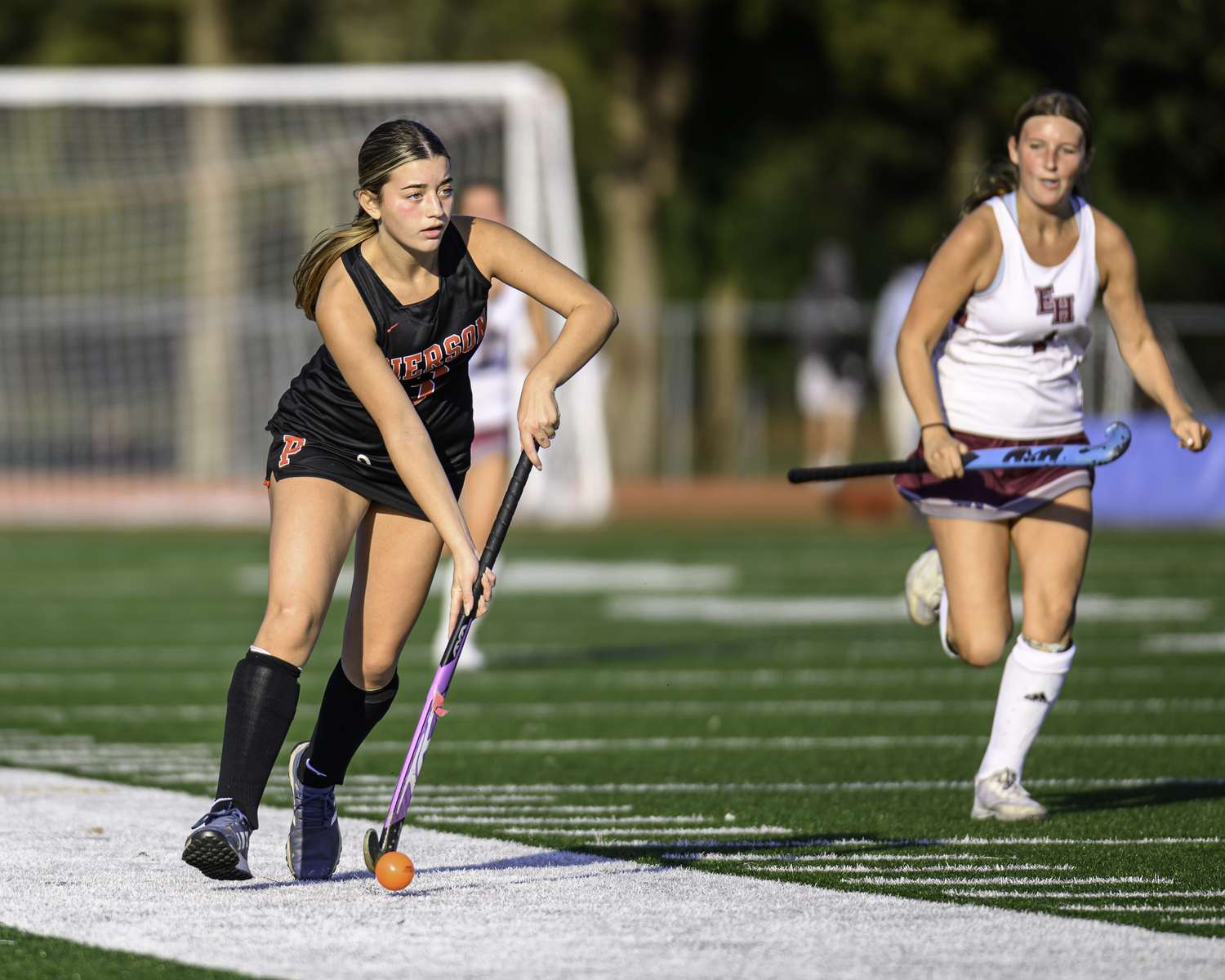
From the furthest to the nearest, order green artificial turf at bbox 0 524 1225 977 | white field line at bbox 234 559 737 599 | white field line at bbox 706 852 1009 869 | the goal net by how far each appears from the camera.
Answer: the goal net < white field line at bbox 234 559 737 599 < green artificial turf at bbox 0 524 1225 977 < white field line at bbox 706 852 1009 869

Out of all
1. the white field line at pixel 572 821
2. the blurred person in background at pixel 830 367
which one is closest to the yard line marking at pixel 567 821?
the white field line at pixel 572 821

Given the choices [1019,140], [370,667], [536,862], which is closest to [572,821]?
[536,862]

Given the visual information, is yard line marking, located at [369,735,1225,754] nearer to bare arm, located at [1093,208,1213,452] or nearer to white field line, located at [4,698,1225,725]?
white field line, located at [4,698,1225,725]

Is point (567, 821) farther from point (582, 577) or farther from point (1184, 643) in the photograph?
point (582, 577)

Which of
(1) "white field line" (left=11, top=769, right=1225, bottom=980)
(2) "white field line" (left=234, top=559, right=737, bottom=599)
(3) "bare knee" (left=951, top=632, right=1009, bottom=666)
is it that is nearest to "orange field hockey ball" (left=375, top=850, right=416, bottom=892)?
(1) "white field line" (left=11, top=769, right=1225, bottom=980)

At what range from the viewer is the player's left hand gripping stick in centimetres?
481

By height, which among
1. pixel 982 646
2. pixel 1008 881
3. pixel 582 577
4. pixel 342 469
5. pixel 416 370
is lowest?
pixel 582 577

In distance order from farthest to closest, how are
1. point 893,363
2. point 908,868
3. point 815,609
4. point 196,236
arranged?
point 196,236, point 893,363, point 815,609, point 908,868

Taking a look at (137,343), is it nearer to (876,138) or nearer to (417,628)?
(876,138)

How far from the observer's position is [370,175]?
4.88 m

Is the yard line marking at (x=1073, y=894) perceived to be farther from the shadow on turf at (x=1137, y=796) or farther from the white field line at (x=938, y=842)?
the shadow on turf at (x=1137, y=796)

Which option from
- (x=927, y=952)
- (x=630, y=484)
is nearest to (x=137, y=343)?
(x=630, y=484)

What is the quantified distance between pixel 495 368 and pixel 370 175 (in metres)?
4.94

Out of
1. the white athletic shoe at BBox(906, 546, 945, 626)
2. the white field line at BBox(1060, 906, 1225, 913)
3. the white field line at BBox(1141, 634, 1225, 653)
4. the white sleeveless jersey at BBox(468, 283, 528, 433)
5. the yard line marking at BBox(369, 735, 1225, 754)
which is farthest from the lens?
the white field line at BBox(1141, 634, 1225, 653)
